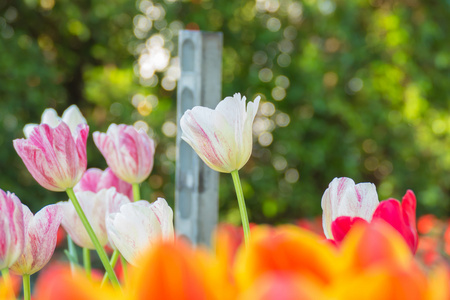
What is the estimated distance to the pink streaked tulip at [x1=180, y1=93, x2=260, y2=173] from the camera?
36 centimetres

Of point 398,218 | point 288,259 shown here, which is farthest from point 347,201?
point 288,259

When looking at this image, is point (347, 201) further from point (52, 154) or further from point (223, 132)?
point (52, 154)

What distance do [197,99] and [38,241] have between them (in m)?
0.96

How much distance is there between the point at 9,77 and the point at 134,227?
2554 mm

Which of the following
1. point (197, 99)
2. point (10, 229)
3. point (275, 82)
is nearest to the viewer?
point (10, 229)

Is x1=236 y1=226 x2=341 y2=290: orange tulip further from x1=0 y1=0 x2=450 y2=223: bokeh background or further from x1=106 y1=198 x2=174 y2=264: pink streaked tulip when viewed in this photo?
x1=0 y1=0 x2=450 y2=223: bokeh background

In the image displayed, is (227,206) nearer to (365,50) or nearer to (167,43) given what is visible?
(167,43)

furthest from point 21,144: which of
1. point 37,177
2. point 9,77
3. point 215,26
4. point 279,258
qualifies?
point 215,26

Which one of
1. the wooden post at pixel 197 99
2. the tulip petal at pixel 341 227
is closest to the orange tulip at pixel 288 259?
the tulip petal at pixel 341 227

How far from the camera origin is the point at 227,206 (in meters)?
3.04

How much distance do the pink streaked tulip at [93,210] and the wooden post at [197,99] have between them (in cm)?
83

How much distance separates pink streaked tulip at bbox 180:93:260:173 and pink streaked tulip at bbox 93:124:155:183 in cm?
9

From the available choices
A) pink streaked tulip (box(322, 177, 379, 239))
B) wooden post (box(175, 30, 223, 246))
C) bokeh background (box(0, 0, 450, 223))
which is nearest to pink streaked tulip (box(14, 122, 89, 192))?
pink streaked tulip (box(322, 177, 379, 239))

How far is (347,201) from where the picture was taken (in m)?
0.32
